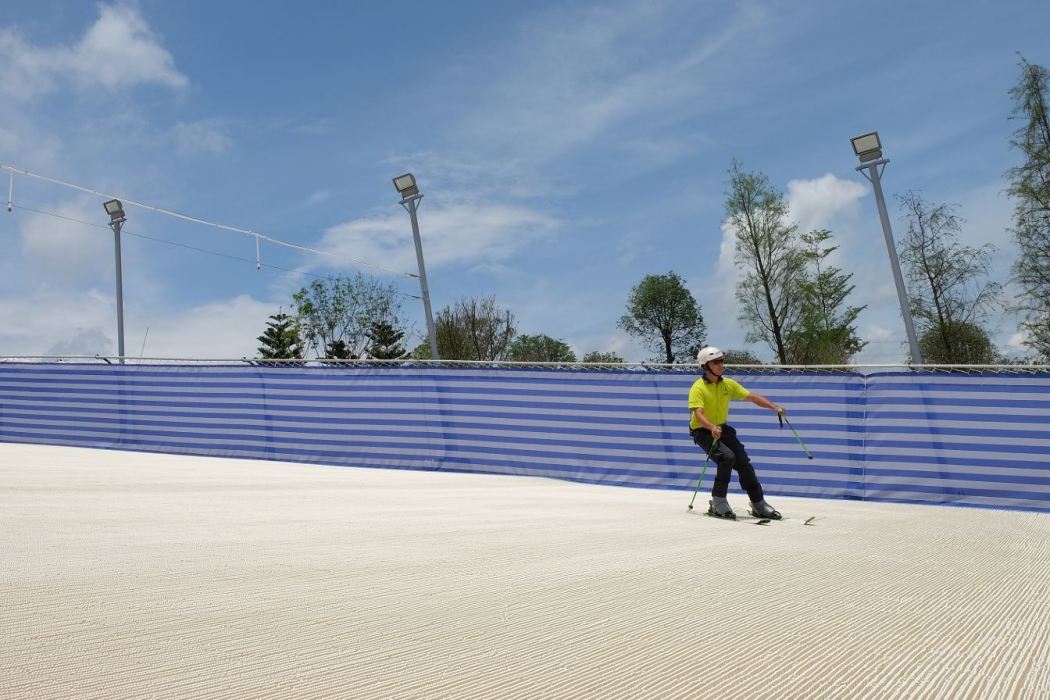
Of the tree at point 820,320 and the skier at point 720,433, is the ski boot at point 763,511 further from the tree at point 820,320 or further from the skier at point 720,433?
the tree at point 820,320

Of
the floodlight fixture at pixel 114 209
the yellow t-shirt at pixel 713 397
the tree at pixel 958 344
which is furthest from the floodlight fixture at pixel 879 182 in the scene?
the floodlight fixture at pixel 114 209

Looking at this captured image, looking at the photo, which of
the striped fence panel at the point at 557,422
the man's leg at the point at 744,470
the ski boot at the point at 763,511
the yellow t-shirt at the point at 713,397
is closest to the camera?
the ski boot at the point at 763,511

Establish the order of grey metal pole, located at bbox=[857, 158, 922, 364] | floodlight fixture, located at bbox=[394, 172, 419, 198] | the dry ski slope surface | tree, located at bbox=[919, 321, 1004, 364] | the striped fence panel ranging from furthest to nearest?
tree, located at bbox=[919, 321, 1004, 364], floodlight fixture, located at bbox=[394, 172, 419, 198], grey metal pole, located at bbox=[857, 158, 922, 364], the striped fence panel, the dry ski slope surface

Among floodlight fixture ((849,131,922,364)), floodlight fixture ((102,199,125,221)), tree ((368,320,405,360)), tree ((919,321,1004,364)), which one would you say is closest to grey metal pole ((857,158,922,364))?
floodlight fixture ((849,131,922,364))

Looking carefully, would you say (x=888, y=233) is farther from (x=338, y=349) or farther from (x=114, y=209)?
(x=338, y=349)

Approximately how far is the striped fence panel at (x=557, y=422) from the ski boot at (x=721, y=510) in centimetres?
403

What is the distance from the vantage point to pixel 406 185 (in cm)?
2280

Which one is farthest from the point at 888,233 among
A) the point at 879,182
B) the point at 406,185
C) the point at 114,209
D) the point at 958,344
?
the point at 114,209

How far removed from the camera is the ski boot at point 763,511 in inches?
294

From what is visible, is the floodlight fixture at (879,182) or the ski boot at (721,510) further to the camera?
the floodlight fixture at (879,182)

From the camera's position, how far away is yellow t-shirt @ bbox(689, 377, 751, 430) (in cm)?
800

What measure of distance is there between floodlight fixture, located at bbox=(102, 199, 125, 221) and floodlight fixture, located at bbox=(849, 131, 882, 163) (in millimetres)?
21021

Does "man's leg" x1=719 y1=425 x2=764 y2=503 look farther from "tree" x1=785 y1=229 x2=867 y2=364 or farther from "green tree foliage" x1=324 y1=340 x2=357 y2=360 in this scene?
"green tree foliage" x1=324 y1=340 x2=357 y2=360

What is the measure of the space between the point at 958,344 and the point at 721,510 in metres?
26.9
